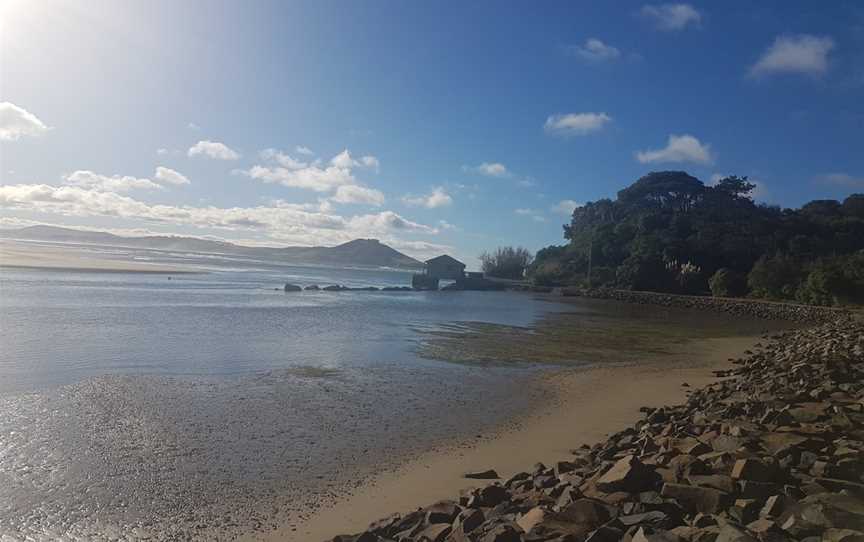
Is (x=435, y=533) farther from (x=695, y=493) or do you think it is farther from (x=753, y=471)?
(x=753, y=471)

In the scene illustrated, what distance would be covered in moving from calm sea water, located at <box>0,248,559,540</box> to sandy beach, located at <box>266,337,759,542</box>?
0.40 m

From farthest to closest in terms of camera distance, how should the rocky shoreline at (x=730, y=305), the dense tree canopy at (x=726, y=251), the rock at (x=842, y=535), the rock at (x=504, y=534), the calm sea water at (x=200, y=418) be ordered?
the dense tree canopy at (x=726, y=251) < the rocky shoreline at (x=730, y=305) < the calm sea water at (x=200, y=418) < the rock at (x=504, y=534) < the rock at (x=842, y=535)

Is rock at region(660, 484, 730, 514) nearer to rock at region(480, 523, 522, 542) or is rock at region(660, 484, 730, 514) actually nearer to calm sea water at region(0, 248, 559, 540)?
rock at region(480, 523, 522, 542)

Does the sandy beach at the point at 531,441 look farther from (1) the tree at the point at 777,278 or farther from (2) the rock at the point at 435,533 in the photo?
(1) the tree at the point at 777,278

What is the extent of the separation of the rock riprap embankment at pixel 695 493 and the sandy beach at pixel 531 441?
0.76 meters

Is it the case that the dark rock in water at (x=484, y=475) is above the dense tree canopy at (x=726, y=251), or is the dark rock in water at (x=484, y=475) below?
below

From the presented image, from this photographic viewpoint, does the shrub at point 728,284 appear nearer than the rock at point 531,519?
No

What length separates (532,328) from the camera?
87.4 ft

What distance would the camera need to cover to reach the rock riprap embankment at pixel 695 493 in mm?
3830

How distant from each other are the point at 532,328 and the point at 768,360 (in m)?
12.2

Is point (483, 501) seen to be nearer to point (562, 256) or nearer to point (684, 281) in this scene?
point (684, 281)

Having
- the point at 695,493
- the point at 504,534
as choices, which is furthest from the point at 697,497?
the point at 504,534

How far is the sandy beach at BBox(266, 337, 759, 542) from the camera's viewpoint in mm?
6027

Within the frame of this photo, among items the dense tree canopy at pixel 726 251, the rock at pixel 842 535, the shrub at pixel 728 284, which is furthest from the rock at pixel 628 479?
the shrub at pixel 728 284
